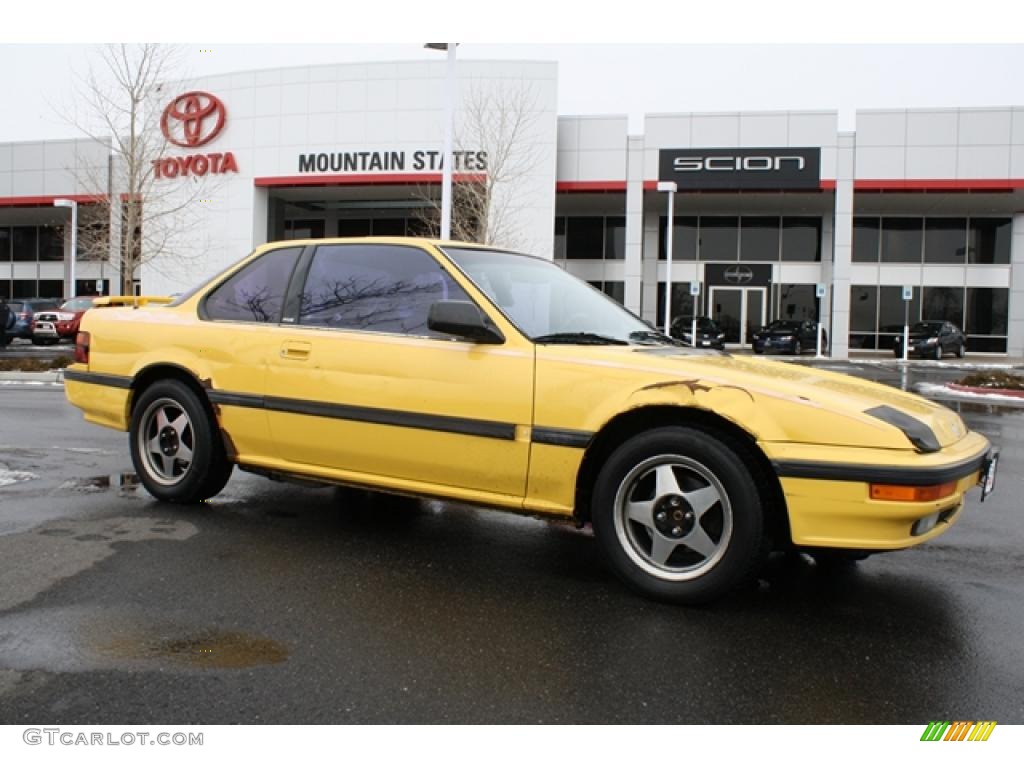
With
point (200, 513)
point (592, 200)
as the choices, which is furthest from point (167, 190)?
point (200, 513)

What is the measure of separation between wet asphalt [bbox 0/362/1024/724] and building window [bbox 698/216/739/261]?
3032 centimetres

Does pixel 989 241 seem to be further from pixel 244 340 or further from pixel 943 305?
pixel 244 340

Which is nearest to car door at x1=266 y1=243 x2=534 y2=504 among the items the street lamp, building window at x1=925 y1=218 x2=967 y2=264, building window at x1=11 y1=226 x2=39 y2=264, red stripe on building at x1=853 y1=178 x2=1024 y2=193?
the street lamp

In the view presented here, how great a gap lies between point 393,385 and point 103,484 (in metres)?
2.90

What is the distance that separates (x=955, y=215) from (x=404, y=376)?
3527 centimetres

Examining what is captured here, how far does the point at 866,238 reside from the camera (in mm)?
34062

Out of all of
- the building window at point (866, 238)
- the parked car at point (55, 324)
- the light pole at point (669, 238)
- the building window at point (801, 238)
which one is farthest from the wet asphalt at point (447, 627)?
the building window at point (866, 238)

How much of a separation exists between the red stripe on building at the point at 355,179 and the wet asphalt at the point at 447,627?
2529 centimetres

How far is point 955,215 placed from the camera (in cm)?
3362

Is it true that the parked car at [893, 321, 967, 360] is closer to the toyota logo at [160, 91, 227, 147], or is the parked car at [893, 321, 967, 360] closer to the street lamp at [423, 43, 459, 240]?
the street lamp at [423, 43, 459, 240]

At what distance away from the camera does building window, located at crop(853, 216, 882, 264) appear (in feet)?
111

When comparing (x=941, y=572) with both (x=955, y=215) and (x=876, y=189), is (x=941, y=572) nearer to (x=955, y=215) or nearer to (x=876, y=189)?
(x=876, y=189)

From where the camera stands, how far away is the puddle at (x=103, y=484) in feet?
18.5

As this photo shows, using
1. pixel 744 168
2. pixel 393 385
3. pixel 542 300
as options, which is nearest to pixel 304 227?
pixel 744 168
